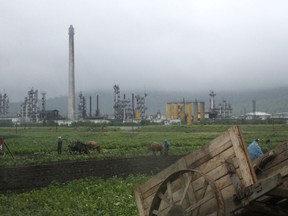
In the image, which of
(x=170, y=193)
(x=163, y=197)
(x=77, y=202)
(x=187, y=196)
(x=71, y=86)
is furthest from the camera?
(x=71, y=86)

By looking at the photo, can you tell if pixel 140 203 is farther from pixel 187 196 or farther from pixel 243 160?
pixel 243 160

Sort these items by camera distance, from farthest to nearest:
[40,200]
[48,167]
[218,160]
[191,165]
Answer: [48,167] → [40,200] → [191,165] → [218,160]

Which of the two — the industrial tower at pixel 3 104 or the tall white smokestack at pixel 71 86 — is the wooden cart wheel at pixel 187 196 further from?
the industrial tower at pixel 3 104

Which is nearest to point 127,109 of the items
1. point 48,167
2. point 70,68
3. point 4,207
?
point 70,68

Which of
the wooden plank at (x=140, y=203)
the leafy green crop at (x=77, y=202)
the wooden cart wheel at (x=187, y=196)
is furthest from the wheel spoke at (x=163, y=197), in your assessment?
the leafy green crop at (x=77, y=202)

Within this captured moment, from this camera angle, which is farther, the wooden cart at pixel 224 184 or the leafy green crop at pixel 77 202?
the leafy green crop at pixel 77 202

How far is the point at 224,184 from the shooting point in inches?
183

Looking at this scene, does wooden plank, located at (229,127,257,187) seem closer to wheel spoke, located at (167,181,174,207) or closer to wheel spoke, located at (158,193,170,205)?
wheel spoke, located at (167,181,174,207)

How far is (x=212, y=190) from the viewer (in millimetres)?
4555

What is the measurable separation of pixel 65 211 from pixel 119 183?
499cm

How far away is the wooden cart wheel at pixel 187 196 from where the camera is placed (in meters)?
4.60

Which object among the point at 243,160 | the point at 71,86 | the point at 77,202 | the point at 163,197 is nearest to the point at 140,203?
the point at 163,197

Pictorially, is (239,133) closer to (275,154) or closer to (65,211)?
(275,154)

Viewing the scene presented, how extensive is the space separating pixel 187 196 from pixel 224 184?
52cm
